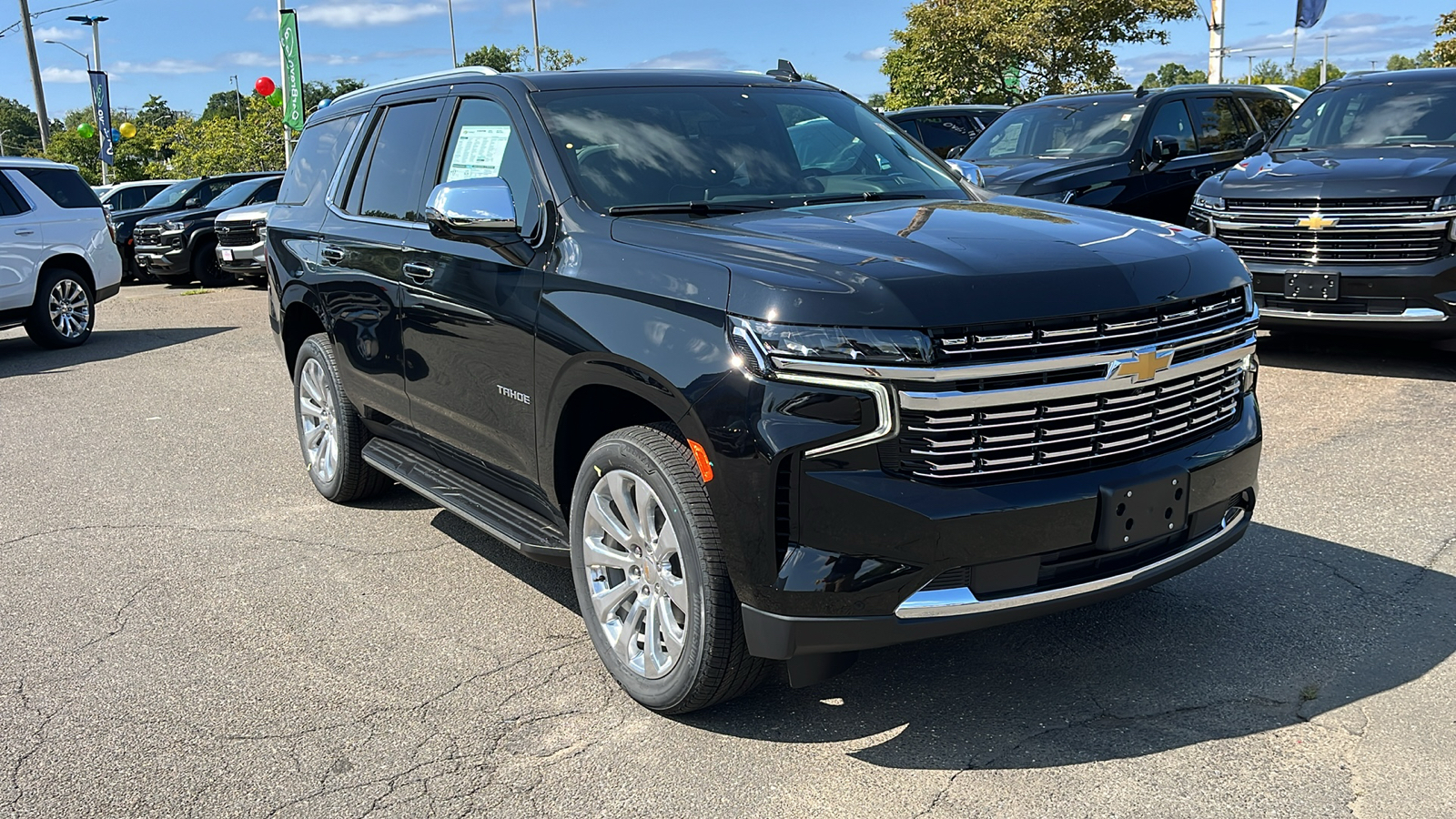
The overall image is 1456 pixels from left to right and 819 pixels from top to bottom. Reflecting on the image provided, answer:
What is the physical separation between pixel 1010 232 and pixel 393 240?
8.35 ft

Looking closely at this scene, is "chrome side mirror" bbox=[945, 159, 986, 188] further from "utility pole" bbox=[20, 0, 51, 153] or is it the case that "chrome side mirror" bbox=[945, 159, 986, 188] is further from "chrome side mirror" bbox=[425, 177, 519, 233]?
"utility pole" bbox=[20, 0, 51, 153]

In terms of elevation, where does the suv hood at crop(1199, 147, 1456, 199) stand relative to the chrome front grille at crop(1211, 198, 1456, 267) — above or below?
above

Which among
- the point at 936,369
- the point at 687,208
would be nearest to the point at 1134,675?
the point at 936,369

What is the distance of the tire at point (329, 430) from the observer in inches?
228

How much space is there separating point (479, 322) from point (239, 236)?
1522cm

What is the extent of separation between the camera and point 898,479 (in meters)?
3.08

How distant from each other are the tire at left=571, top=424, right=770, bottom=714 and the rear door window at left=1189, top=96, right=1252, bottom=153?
951 centimetres

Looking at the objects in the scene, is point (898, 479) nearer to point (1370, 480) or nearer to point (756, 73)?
point (756, 73)

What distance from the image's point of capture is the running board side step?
4099 millimetres

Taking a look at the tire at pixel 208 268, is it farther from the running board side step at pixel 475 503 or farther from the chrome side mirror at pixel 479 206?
the chrome side mirror at pixel 479 206

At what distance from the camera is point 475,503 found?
14.9 ft

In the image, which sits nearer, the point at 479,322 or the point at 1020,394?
the point at 1020,394

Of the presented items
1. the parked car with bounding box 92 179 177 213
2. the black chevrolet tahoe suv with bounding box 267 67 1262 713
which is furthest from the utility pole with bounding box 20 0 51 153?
the black chevrolet tahoe suv with bounding box 267 67 1262 713

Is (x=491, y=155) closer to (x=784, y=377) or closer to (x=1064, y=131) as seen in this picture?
(x=784, y=377)
